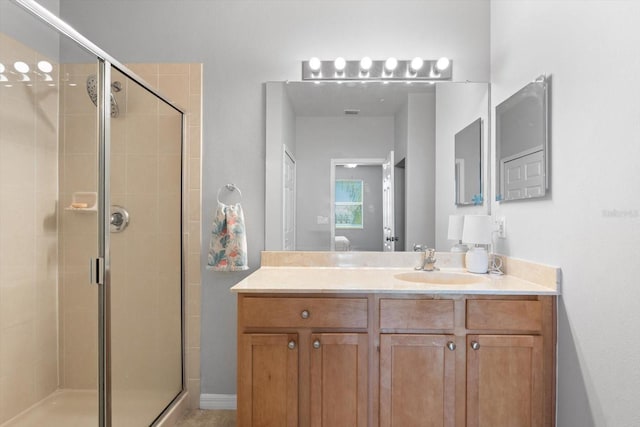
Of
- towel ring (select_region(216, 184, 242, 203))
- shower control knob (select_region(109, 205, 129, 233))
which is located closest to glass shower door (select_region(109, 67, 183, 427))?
shower control knob (select_region(109, 205, 129, 233))

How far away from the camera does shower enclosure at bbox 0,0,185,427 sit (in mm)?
1660

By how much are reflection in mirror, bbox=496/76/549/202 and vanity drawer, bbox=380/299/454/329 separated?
27.5 inches

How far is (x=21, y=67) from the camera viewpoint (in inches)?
72.9

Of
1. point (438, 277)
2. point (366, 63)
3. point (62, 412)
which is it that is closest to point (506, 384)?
point (438, 277)

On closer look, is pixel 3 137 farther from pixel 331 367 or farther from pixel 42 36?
pixel 331 367

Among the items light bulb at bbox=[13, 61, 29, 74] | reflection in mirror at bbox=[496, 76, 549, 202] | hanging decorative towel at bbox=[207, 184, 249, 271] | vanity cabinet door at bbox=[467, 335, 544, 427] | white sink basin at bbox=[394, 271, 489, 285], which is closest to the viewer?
vanity cabinet door at bbox=[467, 335, 544, 427]

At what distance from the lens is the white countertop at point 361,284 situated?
1.59m

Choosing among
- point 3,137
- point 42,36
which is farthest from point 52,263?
point 42,36

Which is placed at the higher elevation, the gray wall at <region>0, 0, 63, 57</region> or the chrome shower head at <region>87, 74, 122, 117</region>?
the gray wall at <region>0, 0, 63, 57</region>

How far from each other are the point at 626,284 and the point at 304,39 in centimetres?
201

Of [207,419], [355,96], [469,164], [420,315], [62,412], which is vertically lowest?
[207,419]

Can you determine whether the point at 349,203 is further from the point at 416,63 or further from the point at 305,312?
the point at 416,63

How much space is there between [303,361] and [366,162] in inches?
46.8

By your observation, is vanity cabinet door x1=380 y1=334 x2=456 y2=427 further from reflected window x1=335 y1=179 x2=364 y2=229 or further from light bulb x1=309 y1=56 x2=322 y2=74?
light bulb x1=309 y1=56 x2=322 y2=74
